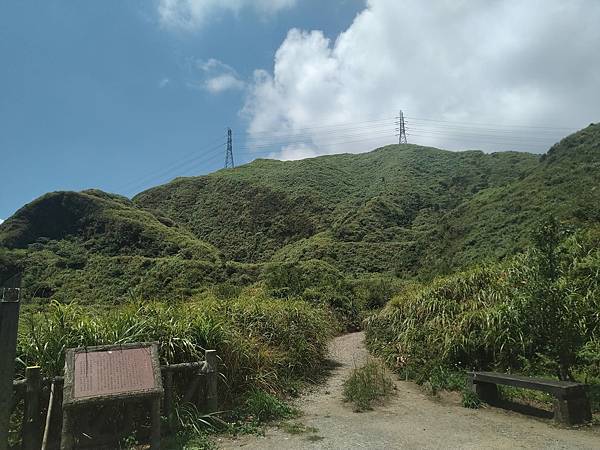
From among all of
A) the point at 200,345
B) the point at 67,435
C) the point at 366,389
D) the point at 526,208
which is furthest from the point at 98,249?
the point at 67,435

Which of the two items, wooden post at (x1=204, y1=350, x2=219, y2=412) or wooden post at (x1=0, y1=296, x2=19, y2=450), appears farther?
wooden post at (x1=204, y1=350, x2=219, y2=412)

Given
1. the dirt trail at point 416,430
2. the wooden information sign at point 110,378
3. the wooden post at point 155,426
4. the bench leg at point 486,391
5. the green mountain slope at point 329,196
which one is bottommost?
the dirt trail at point 416,430

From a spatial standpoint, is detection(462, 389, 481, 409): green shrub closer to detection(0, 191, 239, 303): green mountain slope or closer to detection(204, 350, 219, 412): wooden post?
detection(204, 350, 219, 412): wooden post

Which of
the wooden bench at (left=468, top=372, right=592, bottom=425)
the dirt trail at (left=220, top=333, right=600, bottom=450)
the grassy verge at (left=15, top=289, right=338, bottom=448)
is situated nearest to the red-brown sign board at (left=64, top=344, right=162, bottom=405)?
the grassy verge at (left=15, top=289, right=338, bottom=448)

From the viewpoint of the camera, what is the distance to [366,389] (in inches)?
275

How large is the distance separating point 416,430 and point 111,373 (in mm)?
3525

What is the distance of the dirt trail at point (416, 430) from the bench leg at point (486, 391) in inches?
9.9

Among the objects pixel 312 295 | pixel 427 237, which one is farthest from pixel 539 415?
pixel 427 237

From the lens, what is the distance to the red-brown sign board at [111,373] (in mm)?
4543

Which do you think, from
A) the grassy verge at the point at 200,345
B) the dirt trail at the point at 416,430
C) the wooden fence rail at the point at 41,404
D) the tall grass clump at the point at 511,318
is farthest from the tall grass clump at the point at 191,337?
the tall grass clump at the point at 511,318

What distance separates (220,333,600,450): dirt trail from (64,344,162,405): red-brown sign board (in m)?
1.19

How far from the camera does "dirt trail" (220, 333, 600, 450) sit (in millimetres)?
5047

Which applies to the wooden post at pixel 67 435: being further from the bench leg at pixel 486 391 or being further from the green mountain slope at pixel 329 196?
the green mountain slope at pixel 329 196

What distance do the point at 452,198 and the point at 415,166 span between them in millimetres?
15052
